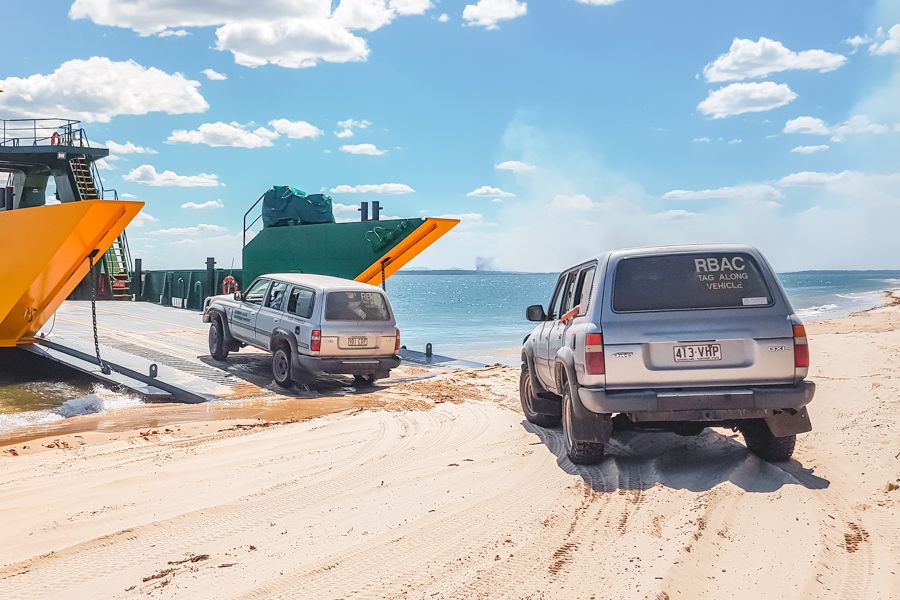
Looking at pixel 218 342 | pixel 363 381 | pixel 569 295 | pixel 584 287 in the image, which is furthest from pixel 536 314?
pixel 218 342

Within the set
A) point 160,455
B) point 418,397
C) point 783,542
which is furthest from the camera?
point 418,397

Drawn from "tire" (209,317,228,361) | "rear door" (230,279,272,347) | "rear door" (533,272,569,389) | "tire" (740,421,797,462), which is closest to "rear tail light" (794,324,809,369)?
"tire" (740,421,797,462)

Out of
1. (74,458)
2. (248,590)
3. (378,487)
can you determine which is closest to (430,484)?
(378,487)

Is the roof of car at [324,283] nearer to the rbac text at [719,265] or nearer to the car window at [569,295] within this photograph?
the car window at [569,295]

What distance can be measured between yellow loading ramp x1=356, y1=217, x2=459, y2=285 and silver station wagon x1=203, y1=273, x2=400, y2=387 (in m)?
4.03

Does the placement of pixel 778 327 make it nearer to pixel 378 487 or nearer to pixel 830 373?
pixel 378 487

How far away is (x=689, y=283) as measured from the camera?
6.27m

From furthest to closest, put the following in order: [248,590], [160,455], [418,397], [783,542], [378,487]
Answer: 1. [418,397]
2. [160,455]
3. [378,487]
4. [783,542]
5. [248,590]

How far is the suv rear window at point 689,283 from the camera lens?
6188 millimetres

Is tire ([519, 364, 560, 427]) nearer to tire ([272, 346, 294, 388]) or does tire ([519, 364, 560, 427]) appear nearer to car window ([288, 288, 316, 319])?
car window ([288, 288, 316, 319])

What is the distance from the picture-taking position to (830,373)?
40.6ft

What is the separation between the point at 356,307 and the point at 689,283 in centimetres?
730

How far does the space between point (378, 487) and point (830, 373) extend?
9.17 meters

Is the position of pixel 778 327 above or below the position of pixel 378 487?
above
